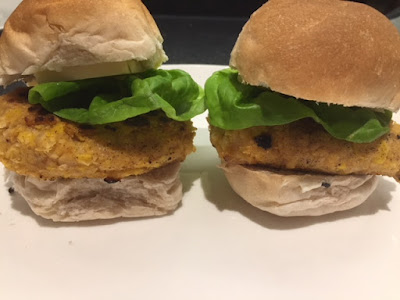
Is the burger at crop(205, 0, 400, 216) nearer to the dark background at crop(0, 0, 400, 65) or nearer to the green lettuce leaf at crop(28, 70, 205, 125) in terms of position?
the green lettuce leaf at crop(28, 70, 205, 125)

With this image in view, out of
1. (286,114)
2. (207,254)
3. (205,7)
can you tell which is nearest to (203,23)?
(205,7)

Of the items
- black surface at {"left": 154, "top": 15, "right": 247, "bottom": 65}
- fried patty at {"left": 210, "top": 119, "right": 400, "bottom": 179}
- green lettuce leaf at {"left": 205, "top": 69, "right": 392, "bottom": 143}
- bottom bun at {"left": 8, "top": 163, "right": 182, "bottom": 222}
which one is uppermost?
green lettuce leaf at {"left": 205, "top": 69, "right": 392, "bottom": 143}

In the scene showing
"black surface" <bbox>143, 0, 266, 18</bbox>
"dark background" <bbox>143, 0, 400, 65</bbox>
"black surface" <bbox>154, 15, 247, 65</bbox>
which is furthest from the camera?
"black surface" <bbox>143, 0, 266, 18</bbox>

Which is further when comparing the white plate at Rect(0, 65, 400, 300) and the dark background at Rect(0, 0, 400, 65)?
the dark background at Rect(0, 0, 400, 65)

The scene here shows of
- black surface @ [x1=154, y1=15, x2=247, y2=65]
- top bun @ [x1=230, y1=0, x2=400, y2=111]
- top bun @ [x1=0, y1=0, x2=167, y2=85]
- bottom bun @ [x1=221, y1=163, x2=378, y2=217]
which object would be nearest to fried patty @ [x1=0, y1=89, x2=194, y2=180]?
top bun @ [x1=0, y1=0, x2=167, y2=85]

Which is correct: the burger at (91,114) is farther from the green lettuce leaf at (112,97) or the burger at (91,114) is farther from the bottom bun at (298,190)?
the bottom bun at (298,190)

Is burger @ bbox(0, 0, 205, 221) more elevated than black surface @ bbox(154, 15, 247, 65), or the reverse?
burger @ bbox(0, 0, 205, 221)

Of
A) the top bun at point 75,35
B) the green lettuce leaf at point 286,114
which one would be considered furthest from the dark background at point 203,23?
the top bun at point 75,35

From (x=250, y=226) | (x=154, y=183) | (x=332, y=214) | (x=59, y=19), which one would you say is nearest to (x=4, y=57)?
(x=59, y=19)
